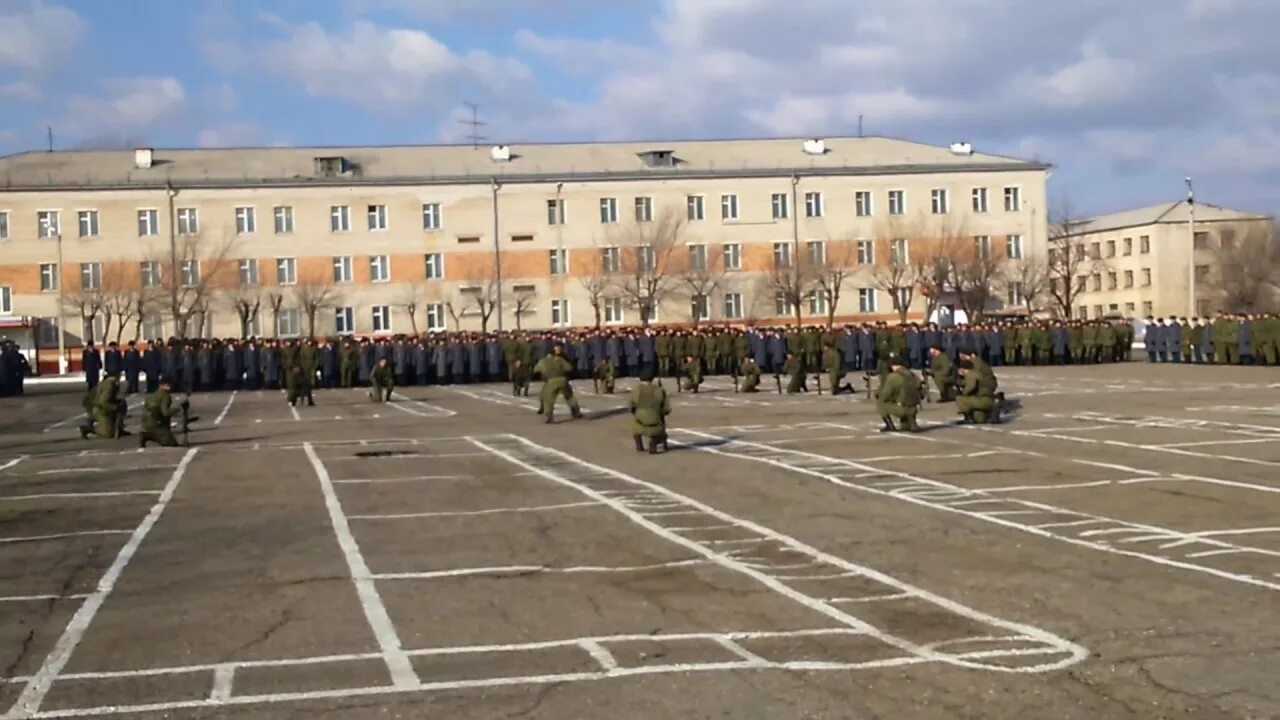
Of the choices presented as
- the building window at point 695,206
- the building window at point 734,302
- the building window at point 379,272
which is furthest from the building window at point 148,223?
the building window at point 734,302

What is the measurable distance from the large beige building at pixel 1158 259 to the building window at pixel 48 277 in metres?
60.7

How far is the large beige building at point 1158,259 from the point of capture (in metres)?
102

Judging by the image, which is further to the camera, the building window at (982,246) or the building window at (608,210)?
the building window at (982,246)

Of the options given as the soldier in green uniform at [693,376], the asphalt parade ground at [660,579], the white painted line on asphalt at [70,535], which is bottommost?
the asphalt parade ground at [660,579]

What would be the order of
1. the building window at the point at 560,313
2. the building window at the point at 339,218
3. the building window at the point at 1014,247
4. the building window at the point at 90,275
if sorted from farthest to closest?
the building window at the point at 1014,247, the building window at the point at 560,313, the building window at the point at 339,218, the building window at the point at 90,275

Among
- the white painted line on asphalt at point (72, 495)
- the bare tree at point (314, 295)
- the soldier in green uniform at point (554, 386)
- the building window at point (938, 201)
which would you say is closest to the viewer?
the white painted line on asphalt at point (72, 495)

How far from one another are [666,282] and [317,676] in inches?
2589

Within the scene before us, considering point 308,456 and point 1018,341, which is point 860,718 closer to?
point 308,456

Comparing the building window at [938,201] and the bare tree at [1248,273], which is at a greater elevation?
the building window at [938,201]

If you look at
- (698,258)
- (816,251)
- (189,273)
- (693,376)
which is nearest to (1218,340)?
(693,376)

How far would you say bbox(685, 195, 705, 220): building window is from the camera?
75.3m

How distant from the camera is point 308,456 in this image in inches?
968

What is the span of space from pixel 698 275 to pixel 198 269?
77.1ft

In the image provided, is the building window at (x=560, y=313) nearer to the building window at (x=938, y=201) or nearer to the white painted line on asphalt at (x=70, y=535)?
the building window at (x=938, y=201)
